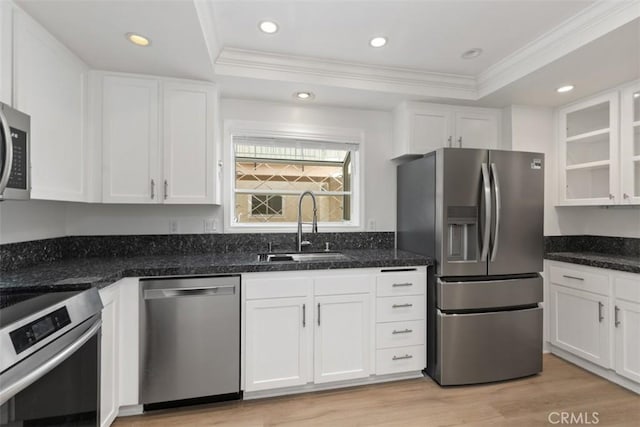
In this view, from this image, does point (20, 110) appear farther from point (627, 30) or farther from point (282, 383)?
point (627, 30)

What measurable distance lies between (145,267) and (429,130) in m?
2.52

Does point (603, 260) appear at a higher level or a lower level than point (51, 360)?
higher

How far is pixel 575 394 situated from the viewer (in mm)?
2199

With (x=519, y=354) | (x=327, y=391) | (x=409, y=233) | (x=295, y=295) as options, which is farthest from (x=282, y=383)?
(x=519, y=354)

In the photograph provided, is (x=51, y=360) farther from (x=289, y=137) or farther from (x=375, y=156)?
(x=375, y=156)

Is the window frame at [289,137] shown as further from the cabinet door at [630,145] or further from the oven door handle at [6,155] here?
the cabinet door at [630,145]

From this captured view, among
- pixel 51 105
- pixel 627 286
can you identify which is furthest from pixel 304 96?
pixel 627 286

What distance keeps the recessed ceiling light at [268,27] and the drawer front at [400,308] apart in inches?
77.6

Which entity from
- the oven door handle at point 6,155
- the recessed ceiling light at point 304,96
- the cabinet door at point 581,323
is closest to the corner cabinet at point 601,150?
the cabinet door at point 581,323

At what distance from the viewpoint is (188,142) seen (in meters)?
2.32

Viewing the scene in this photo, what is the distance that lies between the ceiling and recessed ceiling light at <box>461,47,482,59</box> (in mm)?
39

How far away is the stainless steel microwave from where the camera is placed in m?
1.31

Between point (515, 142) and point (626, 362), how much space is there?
188 cm

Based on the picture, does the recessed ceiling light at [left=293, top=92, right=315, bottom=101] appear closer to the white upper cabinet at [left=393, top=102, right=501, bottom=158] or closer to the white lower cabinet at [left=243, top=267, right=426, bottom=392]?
the white upper cabinet at [left=393, top=102, right=501, bottom=158]
